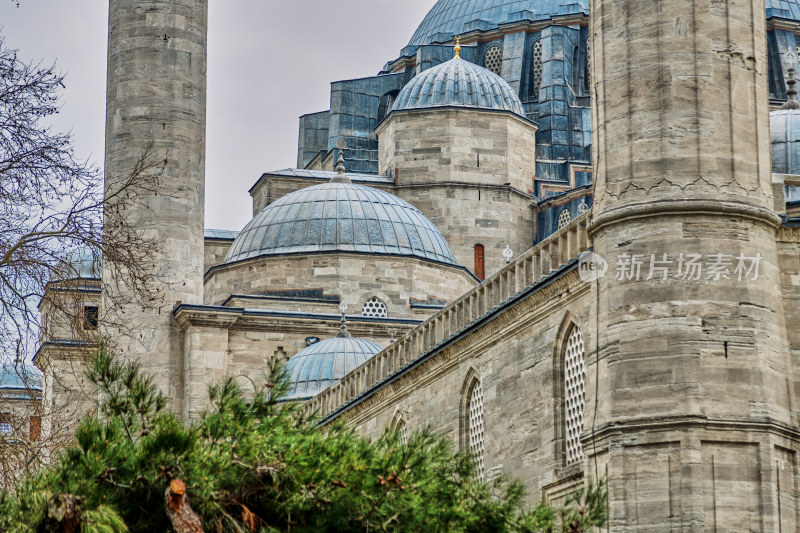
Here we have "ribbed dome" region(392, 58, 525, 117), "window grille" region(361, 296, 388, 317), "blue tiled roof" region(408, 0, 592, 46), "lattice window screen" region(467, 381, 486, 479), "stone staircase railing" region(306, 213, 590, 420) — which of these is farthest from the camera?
"blue tiled roof" region(408, 0, 592, 46)

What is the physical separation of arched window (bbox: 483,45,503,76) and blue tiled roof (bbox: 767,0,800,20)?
9.44 m

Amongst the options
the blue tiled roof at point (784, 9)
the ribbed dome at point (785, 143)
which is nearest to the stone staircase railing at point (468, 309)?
the ribbed dome at point (785, 143)

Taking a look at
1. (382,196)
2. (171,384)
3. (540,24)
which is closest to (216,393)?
(171,384)

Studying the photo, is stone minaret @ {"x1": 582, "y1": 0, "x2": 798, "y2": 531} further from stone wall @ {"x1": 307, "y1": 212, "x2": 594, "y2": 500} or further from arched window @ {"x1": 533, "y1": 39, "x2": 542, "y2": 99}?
arched window @ {"x1": 533, "y1": 39, "x2": 542, "y2": 99}

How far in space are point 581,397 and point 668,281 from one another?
276 cm

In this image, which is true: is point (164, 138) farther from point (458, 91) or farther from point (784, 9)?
point (784, 9)

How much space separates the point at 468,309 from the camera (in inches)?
1067

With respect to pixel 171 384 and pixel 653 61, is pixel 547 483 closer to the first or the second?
pixel 653 61

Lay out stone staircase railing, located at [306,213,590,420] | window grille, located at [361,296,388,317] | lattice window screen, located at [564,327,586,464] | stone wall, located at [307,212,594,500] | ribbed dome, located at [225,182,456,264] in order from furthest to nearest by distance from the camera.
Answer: ribbed dome, located at [225,182,456,264]
window grille, located at [361,296,388,317]
stone staircase railing, located at [306,213,590,420]
stone wall, located at [307,212,594,500]
lattice window screen, located at [564,327,586,464]

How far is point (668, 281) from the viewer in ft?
65.0

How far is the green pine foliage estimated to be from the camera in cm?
1420

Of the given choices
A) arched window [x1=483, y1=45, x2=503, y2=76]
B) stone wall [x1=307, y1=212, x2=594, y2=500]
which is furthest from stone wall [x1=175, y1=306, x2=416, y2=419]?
arched window [x1=483, y1=45, x2=503, y2=76]

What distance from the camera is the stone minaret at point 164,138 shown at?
40.1 meters

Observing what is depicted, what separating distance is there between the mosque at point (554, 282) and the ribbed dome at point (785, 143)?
0.14 feet
